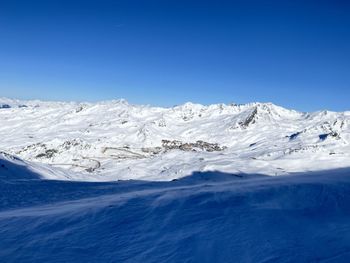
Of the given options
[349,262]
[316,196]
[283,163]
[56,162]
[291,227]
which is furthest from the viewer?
[56,162]

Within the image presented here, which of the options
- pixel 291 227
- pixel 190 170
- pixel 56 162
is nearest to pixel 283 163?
pixel 190 170

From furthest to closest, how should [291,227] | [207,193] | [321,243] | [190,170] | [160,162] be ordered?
[160,162], [190,170], [207,193], [291,227], [321,243]

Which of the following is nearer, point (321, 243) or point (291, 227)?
point (321, 243)

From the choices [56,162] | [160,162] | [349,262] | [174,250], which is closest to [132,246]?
[174,250]

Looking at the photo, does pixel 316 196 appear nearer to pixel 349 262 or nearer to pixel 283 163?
pixel 349 262

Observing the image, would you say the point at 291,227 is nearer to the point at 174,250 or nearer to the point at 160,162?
the point at 174,250

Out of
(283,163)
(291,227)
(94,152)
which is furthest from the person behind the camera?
(94,152)
